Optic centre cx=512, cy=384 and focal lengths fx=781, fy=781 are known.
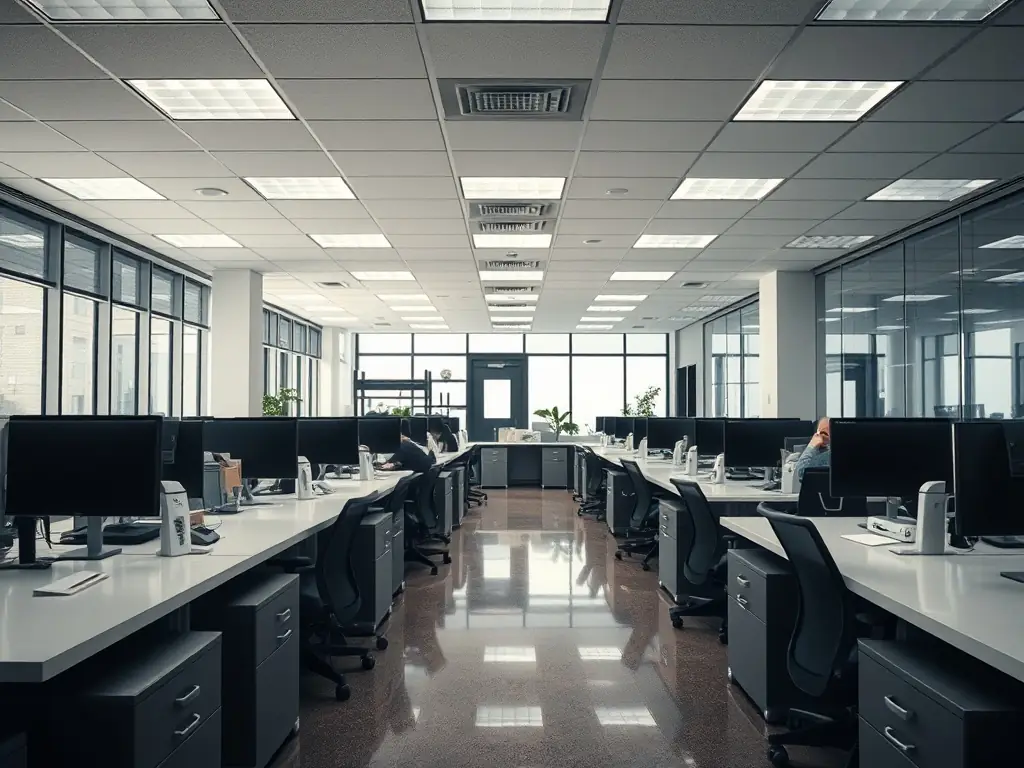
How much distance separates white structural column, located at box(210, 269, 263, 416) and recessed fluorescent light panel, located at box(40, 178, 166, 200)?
3.33m

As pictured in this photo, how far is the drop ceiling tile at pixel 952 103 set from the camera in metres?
4.30

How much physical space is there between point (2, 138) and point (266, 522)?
3.35 metres

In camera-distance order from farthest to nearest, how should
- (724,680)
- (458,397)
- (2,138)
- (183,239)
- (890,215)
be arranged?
(458,397) → (183,239) → (890,215) → (2,138) → (724,680)

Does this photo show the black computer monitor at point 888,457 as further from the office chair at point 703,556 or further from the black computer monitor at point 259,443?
the black computer monitor at point 259,443

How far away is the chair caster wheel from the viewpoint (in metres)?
2.94

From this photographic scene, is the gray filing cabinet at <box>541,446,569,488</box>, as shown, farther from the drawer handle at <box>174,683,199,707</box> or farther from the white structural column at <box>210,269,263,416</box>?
the drawer handle at <box>174,683,199,707</box>

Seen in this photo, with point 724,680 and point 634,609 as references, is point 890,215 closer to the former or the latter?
point 634,609

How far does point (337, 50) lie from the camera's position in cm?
385

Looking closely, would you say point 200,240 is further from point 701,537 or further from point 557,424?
point 557,424

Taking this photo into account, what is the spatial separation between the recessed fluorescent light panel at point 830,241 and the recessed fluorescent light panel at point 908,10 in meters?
4.60

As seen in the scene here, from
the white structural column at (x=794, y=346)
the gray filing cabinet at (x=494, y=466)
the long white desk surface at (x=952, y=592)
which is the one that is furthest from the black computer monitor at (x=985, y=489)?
the gray filing cabinet at (x=494, y=466)

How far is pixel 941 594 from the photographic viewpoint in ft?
7.77

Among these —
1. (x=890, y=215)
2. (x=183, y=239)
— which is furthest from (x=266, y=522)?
(x=890, y=215)

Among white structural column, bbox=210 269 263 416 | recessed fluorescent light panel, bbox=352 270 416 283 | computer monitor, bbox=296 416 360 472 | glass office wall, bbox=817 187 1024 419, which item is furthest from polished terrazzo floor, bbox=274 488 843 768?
recessed fluorescent light panel, bbox=352 270 416 283
